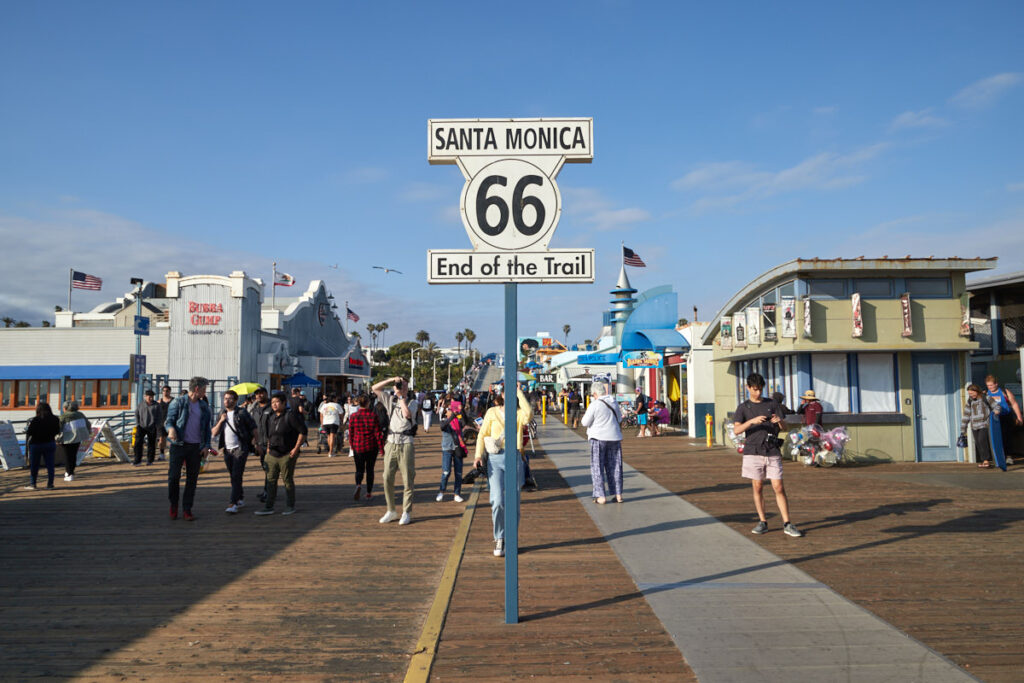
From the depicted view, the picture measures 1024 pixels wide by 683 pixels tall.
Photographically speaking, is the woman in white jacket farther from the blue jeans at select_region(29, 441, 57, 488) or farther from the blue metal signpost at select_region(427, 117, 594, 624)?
the blue jeans at select_region(29, 441, 57, 488)

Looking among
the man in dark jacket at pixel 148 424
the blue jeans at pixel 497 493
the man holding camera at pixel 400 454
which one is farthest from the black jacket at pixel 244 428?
the man in dark jacket at pixel 148 424

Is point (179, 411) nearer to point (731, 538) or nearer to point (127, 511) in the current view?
point (127, 511)

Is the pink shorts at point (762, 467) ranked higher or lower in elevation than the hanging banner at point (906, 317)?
lower

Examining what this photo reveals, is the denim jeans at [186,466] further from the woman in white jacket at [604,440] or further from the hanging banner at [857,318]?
the hanging banner at [857,318]

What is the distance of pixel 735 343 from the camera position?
18500 mm

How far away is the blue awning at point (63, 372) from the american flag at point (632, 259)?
84.0ft

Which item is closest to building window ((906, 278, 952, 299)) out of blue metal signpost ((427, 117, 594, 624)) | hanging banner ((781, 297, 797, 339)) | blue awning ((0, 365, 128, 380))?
hanging banner ((781, 297, 797, 339))

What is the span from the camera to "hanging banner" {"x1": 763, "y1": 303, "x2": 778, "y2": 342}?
16.4 metres

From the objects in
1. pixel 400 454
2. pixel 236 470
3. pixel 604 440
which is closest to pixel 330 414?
pixel 236 470

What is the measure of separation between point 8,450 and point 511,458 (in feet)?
51.7

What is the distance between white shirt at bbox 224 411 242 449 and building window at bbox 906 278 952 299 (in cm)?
1461

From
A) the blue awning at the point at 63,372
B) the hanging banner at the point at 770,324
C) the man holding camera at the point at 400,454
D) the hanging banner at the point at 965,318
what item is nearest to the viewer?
the man holding camera at the point at 400,454

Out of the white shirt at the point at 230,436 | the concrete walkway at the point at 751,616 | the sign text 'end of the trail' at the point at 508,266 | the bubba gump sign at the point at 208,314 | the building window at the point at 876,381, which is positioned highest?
the bubba gump sign at the point at 208,314

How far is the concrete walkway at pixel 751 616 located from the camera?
4086 millimetres
